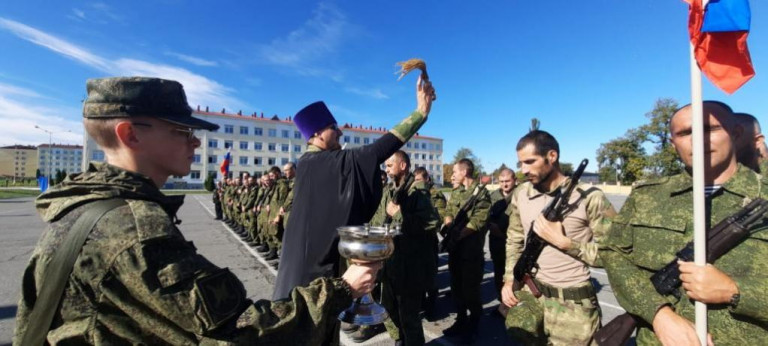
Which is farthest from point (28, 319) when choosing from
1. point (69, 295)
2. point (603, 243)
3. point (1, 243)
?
point (1, 243)

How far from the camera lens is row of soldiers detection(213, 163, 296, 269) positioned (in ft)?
27.7

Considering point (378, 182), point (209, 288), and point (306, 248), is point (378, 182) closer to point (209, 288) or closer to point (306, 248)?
point (306, 248)

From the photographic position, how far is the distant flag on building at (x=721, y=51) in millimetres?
1564

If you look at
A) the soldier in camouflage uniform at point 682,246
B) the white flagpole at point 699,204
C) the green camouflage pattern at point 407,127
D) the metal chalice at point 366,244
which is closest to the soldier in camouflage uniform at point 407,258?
the green camouflage pattern at point 407,127

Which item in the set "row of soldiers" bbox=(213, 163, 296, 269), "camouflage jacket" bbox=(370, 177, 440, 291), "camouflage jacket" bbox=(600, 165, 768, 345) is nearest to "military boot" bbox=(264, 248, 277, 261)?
"row of soldiers" bbox=(213, 163, 296, 269)

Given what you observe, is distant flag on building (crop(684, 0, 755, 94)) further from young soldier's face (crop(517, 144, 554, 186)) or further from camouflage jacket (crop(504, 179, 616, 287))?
Answer: young soldier's face (crop(517, 144, 554, 186))

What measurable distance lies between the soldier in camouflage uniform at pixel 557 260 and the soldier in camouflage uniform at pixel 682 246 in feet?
1.60

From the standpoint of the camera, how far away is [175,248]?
1093 mm

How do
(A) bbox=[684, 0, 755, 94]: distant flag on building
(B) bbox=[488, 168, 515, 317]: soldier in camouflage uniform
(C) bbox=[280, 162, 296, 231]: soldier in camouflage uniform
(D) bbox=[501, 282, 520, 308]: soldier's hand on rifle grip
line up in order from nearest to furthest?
1. (A) bbox=[684, 0, 755, 94]: distant flag on building
2. (D) bbox=[501, 282, 520, 308]: soldier's hand on rifle grip
3. (B) bbox=[488, 168, 515, 317]: soldier in camouflage uniform
4. (C) bbox=[280, 162, 296, 231]: soldier in camouflage uniform

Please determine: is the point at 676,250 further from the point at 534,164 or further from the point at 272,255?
the point at 272,255

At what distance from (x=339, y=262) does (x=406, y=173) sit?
2.53m

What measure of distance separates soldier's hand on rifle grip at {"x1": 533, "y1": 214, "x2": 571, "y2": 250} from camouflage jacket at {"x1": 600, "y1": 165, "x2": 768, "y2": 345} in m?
0.36

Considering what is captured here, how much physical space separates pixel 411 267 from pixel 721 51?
3326 mm

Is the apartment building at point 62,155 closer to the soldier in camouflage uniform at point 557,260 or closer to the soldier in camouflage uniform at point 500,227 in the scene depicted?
the soldier in camouflage uniform at point 500,227
